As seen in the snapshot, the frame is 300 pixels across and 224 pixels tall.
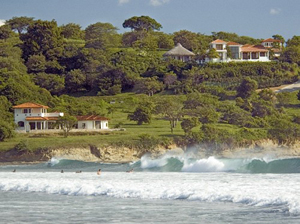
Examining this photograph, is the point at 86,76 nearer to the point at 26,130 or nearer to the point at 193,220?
the point at 26,130

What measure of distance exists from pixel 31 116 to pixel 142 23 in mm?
53474

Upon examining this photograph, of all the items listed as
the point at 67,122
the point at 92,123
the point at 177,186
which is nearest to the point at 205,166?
the point at 177,186

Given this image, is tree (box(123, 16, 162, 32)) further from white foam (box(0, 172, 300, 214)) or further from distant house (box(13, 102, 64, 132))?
white foam (box(0, 172, 300, 214))

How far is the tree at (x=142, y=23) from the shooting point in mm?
122031

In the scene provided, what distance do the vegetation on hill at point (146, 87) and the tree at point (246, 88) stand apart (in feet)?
0.40

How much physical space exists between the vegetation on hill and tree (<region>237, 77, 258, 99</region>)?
123 mm

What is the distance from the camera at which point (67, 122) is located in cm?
6712

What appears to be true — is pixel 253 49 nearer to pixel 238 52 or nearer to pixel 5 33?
pixel 238 52

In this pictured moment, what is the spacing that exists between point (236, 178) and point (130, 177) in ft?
21.1

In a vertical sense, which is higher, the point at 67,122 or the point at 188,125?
the point at 67,122

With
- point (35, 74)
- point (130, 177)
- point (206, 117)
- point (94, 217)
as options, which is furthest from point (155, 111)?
point (94, 217)

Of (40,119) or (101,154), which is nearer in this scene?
(101,154)

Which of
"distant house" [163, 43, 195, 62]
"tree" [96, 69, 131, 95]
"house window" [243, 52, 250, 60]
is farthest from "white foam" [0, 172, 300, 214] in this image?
"house window" [243, 52, 250, 60]

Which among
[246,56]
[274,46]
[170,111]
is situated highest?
[274,46]
